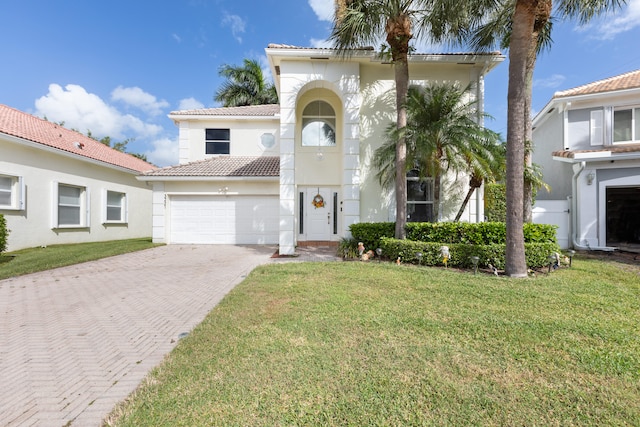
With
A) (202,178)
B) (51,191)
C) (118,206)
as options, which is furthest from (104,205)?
(202,178)

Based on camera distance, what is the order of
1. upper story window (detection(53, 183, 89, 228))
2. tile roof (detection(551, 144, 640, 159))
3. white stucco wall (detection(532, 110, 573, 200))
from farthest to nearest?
1. white stucco wall (detection(532, 110, 573, 200))
2. upper story window (detection(53, 183, 89, 228))
3. tile roof (detection(551, 144, 640, 159))

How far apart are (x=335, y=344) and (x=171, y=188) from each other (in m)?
11.9

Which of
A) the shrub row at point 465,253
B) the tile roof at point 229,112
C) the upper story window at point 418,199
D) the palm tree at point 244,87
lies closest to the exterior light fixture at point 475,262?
the shrub row at point 465,253

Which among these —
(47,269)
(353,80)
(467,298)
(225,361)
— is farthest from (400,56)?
(47,269)

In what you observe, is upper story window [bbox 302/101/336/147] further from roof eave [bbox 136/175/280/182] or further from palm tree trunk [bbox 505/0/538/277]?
palm tree trunk [bbox 505/0/538/277]

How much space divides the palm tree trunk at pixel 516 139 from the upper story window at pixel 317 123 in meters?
6.52

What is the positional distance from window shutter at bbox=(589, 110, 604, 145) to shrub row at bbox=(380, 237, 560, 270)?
7.54 meters

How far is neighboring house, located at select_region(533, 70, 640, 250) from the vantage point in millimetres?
10219

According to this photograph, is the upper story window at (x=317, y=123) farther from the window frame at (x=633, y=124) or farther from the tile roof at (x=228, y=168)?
the window frame at (x=633, y=124)

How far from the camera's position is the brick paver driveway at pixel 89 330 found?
8.07 feet

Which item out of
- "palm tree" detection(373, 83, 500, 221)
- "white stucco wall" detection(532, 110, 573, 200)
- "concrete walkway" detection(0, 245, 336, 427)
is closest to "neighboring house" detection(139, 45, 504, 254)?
"palm tree" detection(373, 83, 500, 221)

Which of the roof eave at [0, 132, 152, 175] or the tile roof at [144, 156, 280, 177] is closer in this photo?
the roof eave at [0, 132, 152, 175]

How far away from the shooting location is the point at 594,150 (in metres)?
10.9

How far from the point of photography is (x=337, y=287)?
5.48 metres
